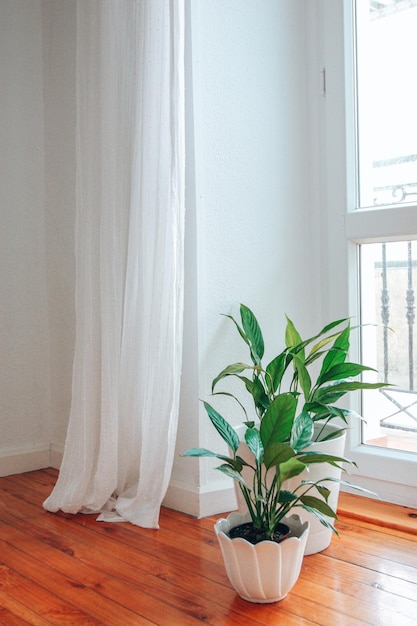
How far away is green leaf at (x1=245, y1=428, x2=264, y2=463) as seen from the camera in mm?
1643

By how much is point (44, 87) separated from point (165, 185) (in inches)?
39.9

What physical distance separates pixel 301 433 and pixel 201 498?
0.61 metres

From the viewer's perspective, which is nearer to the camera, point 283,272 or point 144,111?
point 144,111

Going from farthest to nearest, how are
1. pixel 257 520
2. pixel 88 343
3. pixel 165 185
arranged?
pixel 88 343 → pixel 165 185 → pixel 257 520

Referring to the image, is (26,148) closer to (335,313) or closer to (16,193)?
(16,193)

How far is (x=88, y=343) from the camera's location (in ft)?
7.50

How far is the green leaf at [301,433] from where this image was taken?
5.46 feet

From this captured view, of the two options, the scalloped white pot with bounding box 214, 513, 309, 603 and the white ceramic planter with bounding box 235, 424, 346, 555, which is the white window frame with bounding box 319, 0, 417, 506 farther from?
the scalloped white pot with bounding box 214, 513, 309, 603

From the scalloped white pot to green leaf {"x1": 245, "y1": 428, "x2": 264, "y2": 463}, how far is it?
189 mm

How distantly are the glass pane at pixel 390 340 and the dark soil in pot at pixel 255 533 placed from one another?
0.65m

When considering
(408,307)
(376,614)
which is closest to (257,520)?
(376,614)

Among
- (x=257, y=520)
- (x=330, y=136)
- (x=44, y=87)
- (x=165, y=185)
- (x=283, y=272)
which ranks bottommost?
(x=257, y=520)

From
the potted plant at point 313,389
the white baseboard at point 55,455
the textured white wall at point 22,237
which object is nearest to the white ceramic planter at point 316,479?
the potted plant at point 313,389

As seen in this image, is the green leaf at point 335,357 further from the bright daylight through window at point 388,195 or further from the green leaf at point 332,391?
the bright daylight through window at point 388,195
